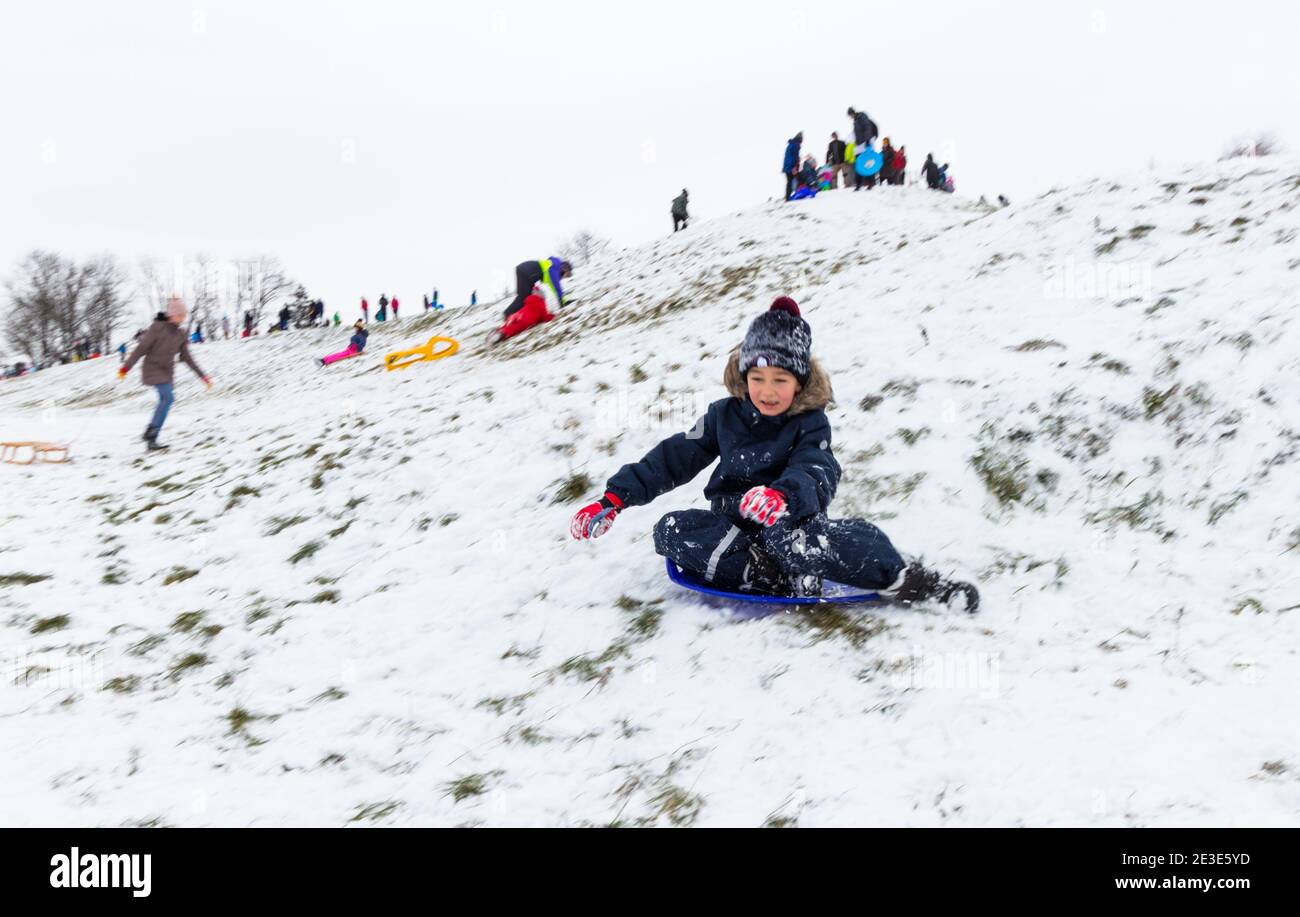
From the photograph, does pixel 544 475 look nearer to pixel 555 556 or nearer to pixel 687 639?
pixel 555 556

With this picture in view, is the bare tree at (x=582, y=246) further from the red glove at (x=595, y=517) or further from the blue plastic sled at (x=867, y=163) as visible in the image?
the red glove at (x=595, y=517)

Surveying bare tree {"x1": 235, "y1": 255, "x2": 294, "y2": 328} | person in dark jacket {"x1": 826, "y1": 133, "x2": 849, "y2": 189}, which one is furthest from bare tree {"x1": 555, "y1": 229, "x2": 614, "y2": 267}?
person in dark jacket {"x1": 826, "y1": 133, "x2": 849, "y2": 189}

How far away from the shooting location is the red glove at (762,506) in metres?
3.26

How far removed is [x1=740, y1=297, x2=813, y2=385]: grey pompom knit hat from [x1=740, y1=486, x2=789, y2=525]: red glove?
0.80 m

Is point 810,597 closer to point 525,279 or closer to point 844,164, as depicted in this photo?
point 525,279

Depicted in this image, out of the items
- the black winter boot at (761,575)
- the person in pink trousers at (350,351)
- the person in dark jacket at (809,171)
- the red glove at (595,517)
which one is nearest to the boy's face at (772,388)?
the black winter boot at (761,575)

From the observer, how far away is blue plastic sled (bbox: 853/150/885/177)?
2209 cm

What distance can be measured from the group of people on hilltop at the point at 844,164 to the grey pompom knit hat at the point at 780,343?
18852mm

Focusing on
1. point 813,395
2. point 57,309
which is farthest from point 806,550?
point 57,309

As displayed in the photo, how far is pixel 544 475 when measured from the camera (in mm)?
5805

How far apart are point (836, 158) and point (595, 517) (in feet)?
76.9

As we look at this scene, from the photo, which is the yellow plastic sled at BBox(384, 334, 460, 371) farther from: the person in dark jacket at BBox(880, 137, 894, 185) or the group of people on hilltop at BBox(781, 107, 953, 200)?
the person in dark jacket at BBox(880, 137, 894, 185)

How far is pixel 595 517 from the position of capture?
382cm

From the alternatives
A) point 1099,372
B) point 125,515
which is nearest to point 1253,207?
point 1099,372
